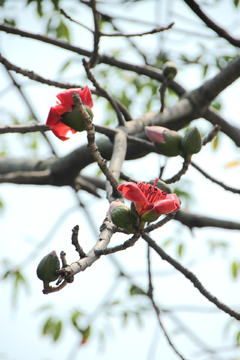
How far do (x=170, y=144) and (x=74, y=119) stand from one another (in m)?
0.42

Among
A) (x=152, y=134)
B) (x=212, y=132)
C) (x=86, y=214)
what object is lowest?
(x=152, y=134)

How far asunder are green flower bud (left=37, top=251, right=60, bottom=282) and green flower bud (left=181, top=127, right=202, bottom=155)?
662 mm

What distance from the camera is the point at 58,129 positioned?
1083mm

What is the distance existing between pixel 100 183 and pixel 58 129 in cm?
128

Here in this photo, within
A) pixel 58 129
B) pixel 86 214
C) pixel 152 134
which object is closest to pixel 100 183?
pixel 86 214

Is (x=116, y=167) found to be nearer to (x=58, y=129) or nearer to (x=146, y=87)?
(x=58, y=129)

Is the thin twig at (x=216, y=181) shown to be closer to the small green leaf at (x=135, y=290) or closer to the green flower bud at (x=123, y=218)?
the green flower bud at (x=123, y=218)

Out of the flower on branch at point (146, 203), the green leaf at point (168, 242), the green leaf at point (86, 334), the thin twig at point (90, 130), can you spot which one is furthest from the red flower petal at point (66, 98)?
the green leaf at point (168, 242)

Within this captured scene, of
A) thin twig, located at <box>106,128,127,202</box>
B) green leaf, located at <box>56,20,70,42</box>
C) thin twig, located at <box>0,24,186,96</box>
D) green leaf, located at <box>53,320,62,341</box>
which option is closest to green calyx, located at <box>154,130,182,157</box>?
thin twig, located at <box>106,128,127,202</box>

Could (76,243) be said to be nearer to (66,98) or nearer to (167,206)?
(167,206)

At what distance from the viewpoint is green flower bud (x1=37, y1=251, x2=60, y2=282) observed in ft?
2.43

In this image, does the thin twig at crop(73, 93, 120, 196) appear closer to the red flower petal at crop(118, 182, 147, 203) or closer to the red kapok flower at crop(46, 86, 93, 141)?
the red flower petal at crop(118, 182, 147, 203)

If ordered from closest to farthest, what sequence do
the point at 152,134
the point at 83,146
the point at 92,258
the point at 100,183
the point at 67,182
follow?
the point at 92,258 → the point at 152,134 → the point at 83,146 → the point at 67,182 → the point at 100,183

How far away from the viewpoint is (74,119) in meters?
0.99
